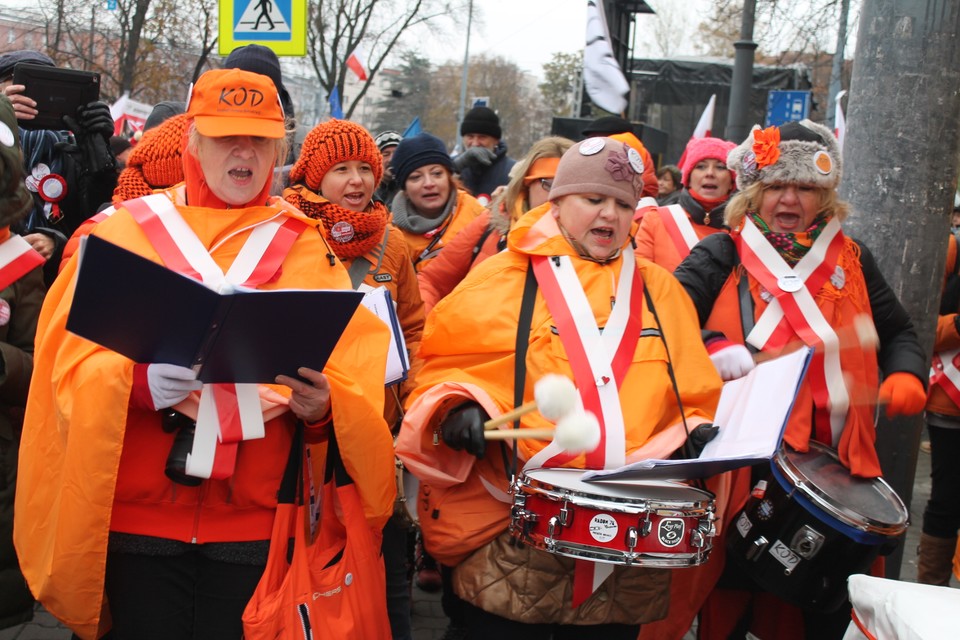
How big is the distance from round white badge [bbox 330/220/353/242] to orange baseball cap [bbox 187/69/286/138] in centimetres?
136

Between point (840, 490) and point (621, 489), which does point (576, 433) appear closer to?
point (621, 489)

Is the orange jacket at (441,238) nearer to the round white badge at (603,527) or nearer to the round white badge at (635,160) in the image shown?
the round white badge at (635,160)

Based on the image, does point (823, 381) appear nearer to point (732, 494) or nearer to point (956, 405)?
point (732, 494)

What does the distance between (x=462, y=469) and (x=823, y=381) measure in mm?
1494

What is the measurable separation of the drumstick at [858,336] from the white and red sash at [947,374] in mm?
1786

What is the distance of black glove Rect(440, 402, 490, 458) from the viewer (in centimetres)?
306

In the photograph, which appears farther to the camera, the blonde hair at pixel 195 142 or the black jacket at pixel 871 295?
the black jacket at pixel 871 295

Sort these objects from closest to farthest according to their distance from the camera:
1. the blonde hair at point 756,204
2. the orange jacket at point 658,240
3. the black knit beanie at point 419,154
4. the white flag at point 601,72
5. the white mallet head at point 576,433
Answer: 1. the white mallet head at point 576,433
2. the blonde hair at point 756,204
3. the orange jacket at point 658,240
4. the black knit beanie at point 419,154
5. the white flag at point 601,72

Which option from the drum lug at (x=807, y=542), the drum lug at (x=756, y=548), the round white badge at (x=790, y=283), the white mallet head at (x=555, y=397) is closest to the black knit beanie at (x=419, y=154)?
the round white badge at (x=790, y=283)

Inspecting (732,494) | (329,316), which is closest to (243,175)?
(329,316)

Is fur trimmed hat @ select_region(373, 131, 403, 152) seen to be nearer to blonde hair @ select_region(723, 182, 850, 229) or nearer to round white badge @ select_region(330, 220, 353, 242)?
round white badge @ select_region(330, 220, 353, 242)

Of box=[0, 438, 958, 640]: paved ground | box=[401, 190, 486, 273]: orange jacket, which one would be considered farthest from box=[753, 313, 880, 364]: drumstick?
box=[401, 190, 486, 273]: orange jacket

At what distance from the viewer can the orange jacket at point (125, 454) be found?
2689mm

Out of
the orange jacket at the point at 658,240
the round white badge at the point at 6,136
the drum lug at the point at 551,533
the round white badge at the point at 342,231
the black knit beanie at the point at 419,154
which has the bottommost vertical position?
the drum lug at the point at 551,533
